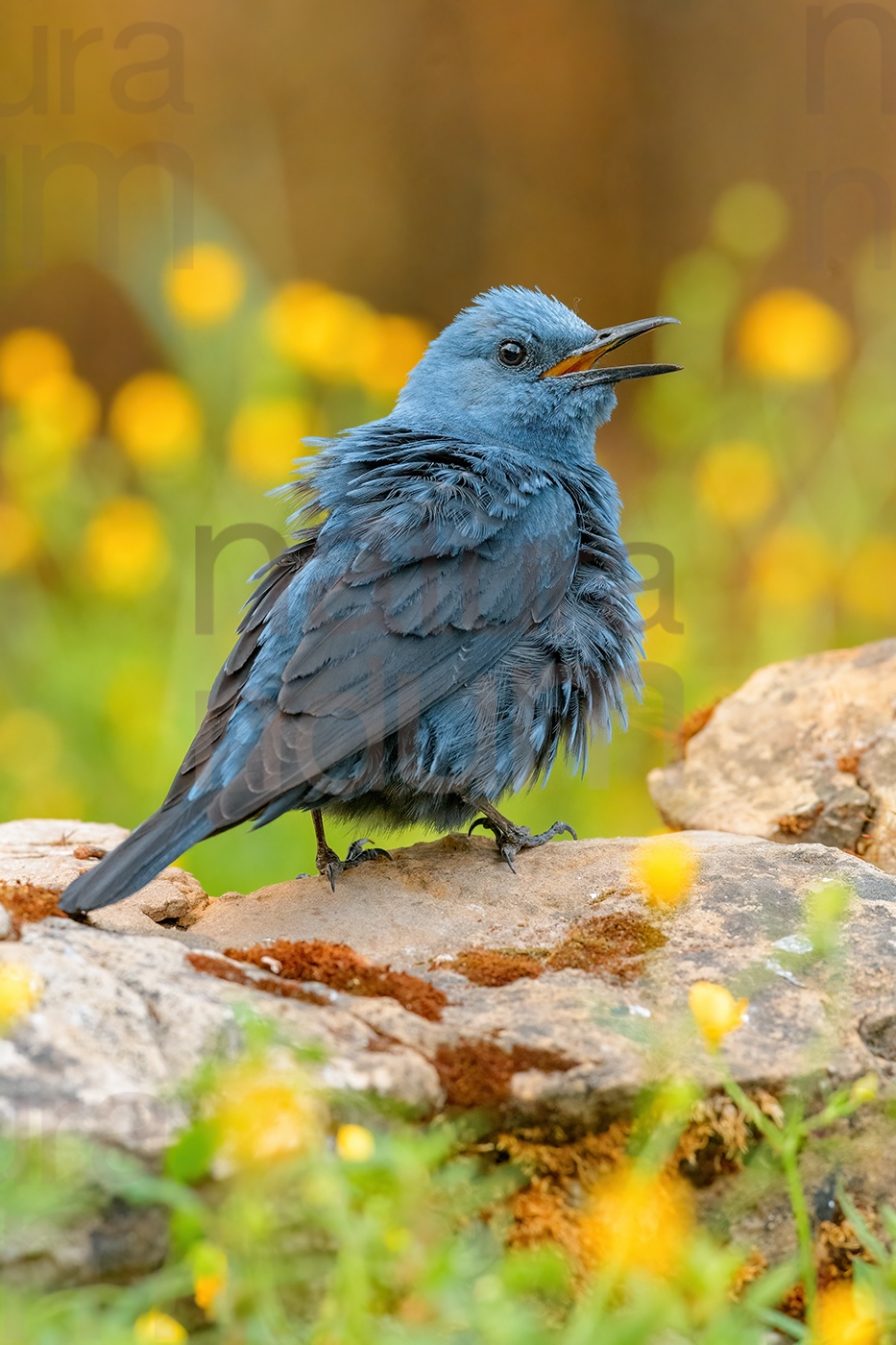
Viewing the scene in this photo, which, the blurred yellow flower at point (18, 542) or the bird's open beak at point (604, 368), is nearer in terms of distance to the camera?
the bird's open beak at point (604, 368)

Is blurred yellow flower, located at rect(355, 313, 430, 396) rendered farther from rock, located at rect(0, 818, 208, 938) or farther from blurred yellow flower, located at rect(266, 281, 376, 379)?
rock, located at rect(0, 818, 208, 938)

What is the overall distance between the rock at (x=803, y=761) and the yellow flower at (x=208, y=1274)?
2787mm

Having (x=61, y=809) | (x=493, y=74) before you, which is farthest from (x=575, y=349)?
(x=493, y=74)

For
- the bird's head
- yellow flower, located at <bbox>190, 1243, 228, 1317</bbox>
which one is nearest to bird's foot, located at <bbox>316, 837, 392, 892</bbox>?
the bird's head

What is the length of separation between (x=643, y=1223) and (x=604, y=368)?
3081 mm

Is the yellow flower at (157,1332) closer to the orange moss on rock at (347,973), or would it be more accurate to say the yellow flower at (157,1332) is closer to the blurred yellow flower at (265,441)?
the orange moss on rock at (347,973)

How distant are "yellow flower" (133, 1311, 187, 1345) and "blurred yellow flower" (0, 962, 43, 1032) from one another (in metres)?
0.56

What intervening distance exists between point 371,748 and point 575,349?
186 cm

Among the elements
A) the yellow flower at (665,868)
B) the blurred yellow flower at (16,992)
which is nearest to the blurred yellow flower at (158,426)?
the yellow flower at (665,868)

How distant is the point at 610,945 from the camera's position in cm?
337

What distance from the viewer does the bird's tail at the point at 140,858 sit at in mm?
3234

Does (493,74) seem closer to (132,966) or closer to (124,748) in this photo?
(124,748)

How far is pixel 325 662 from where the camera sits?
3818 mm

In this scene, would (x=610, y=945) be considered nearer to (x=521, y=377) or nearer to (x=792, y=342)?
(x=521, y=377)
